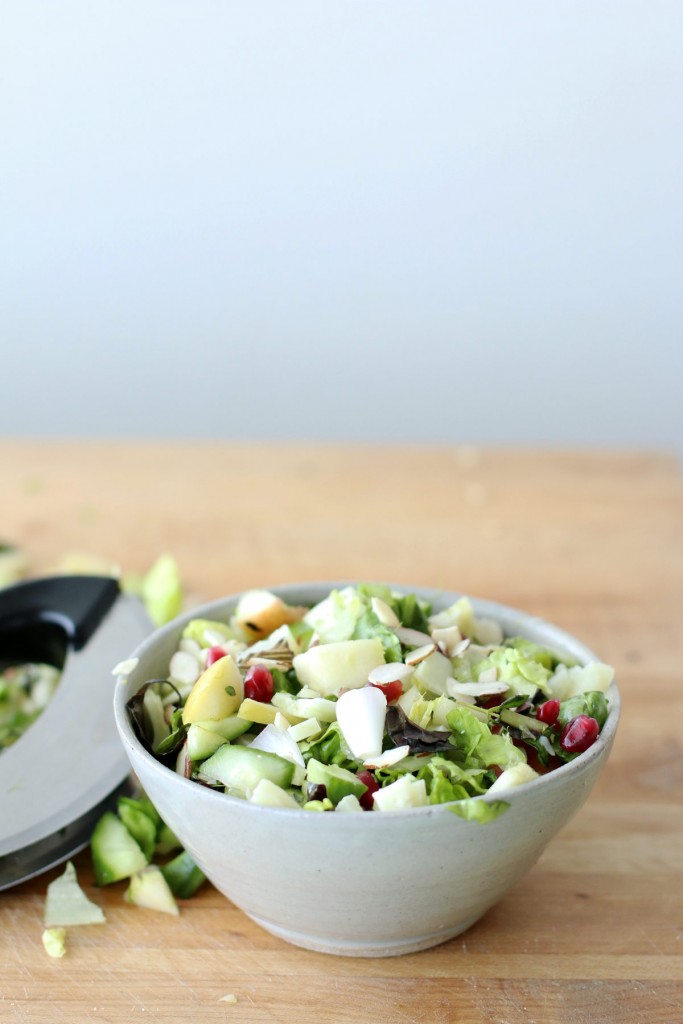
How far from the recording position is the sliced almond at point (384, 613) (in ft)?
3.27

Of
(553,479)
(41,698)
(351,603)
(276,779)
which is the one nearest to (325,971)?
(276,779)

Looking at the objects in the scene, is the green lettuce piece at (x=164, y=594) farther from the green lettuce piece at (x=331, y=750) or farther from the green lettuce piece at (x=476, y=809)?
the green lettuce piece at (x=476, y=809)

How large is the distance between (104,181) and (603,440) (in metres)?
1.63

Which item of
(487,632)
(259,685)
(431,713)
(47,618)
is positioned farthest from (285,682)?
(47,618)

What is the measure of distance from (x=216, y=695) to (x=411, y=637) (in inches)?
7.5

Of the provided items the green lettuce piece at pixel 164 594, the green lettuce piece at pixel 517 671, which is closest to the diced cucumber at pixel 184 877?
the green lettuce piece at pixel 517 671

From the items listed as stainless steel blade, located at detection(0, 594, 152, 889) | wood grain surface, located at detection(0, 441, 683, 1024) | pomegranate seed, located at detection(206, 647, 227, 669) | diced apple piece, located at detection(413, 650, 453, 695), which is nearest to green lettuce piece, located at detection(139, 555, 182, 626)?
wood grain surface, located at detection(0, 441, 683, 1024)

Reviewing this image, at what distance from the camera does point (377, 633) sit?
978 mm

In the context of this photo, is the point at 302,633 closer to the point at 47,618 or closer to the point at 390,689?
Result: the point at 390,689

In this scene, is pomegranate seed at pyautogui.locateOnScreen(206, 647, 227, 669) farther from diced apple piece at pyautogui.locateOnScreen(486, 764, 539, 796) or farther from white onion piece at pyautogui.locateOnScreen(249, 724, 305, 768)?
diced apple piece at pyautogui.locateOnScreen(486, 764, 539, 796)

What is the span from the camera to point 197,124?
117 inches

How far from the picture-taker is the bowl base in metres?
0.91

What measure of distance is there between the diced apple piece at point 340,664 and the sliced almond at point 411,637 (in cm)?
5

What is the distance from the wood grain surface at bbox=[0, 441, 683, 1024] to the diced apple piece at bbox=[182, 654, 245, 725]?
0.21m
